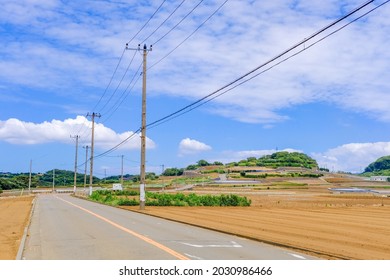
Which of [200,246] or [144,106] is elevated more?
[144,106]

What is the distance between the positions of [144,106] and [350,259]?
1250 inches

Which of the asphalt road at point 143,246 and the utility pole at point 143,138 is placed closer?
the asphalt road at point 143,246

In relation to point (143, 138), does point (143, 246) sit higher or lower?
lower

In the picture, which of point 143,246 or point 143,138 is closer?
point 143,246

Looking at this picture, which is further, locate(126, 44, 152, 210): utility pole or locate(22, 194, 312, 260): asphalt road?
locate(126, 44, 152, 210): utility pole

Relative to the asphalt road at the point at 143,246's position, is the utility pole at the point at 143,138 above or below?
above

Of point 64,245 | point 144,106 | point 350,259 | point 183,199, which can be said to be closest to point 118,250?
point 64,245

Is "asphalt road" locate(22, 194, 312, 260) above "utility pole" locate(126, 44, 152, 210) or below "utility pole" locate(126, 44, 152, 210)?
below
